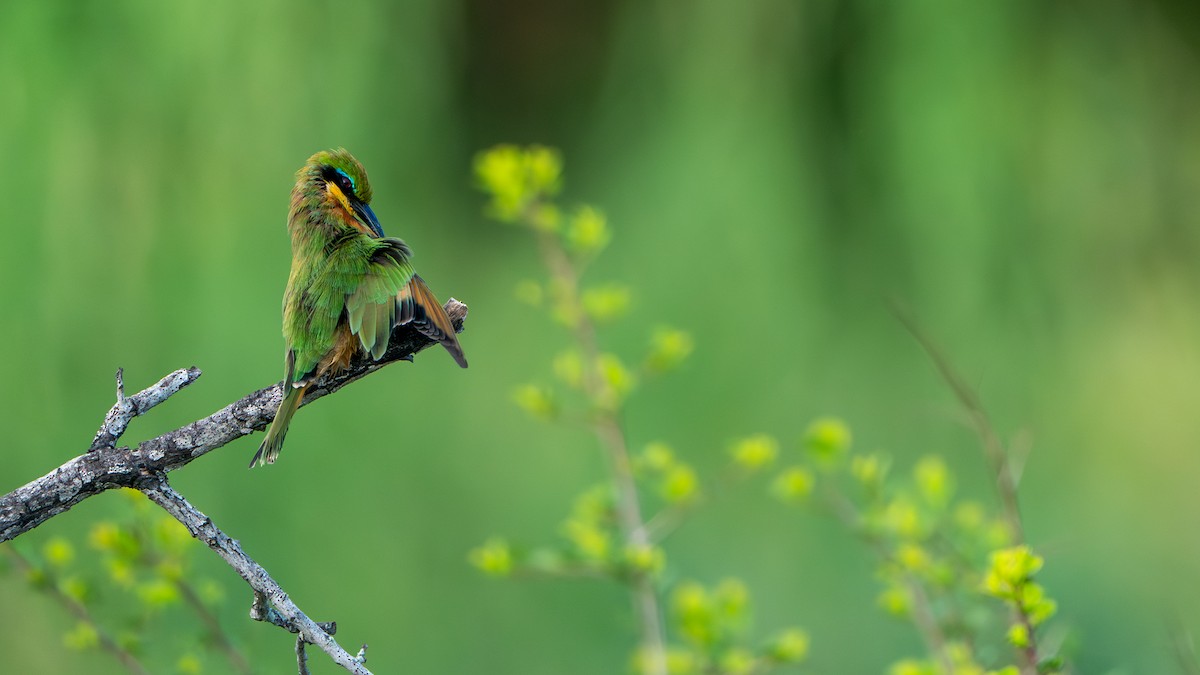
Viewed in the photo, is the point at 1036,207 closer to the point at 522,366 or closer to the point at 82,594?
the point at 522,366

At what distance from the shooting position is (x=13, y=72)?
1.55 metres

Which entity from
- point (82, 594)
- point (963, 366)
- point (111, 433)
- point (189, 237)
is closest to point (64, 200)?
point (189, 237)

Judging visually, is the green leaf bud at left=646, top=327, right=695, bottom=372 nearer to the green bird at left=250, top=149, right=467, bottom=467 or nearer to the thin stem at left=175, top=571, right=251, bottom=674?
the green bird at left=250, top=149, right=467, bottom=467

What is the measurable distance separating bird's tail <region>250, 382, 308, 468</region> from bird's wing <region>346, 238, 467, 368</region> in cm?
5

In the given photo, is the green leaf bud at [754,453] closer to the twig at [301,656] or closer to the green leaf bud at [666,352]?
the green leaf bud at [666,352]

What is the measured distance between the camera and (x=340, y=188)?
0.80 metres

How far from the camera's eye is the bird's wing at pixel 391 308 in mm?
627

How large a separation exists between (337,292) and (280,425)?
0.37ft

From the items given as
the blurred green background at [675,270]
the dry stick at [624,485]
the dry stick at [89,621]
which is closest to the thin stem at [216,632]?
the dry stick at [89,621]

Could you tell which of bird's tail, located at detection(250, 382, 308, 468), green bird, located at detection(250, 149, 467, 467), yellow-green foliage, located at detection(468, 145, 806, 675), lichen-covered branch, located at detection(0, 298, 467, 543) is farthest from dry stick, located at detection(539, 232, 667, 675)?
lichen-covered branch, located at detection(0, 298, 467, 543)

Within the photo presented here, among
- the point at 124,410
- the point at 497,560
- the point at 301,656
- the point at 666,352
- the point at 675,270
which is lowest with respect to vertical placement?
the point at 301,656

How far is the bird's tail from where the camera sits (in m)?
0.61

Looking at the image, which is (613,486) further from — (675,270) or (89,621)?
(675,270)

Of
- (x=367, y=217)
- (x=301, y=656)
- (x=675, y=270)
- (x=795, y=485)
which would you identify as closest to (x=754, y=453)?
(x=795, y=485)
